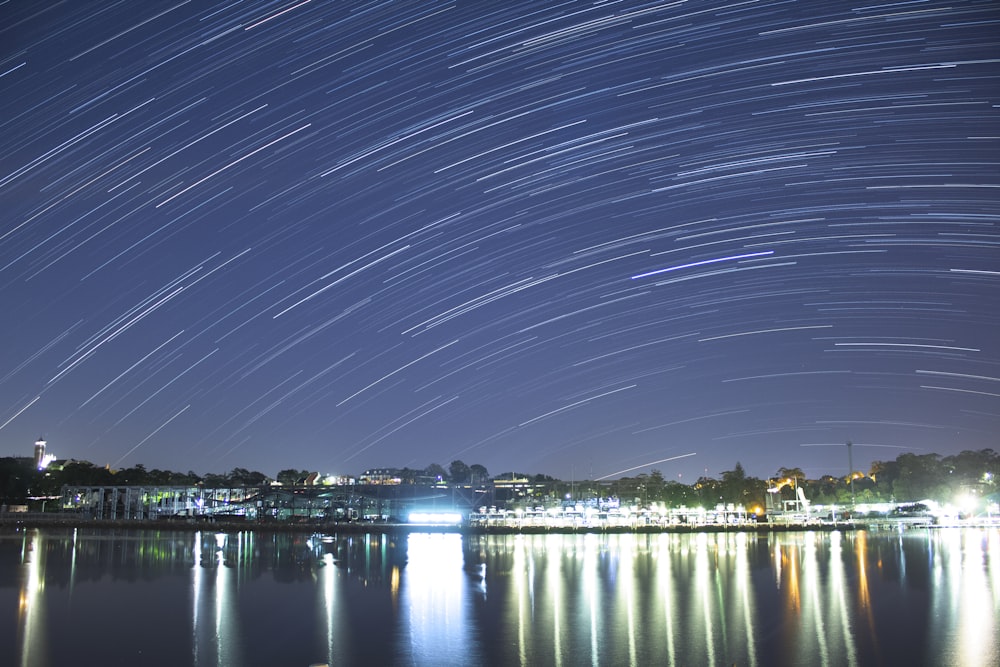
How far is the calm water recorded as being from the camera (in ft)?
69.7

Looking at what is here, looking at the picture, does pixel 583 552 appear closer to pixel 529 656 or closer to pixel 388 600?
pixel 388 600

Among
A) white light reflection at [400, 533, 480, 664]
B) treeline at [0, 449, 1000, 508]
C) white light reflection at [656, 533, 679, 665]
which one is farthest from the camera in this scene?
treeline at [0, 449, 1000, 508]

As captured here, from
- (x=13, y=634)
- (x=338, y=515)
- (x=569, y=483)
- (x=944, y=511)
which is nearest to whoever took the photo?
(x=13, y=634)

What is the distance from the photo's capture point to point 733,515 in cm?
14925

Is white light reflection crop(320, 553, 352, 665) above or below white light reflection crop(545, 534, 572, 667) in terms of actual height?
above

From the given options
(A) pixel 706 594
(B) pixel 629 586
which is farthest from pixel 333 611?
(A) pixel 706 594

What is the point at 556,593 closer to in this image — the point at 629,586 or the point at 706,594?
the point at 629,586

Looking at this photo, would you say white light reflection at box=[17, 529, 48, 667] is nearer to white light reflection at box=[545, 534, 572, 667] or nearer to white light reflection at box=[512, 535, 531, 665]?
white light reflection at box=[512, 535, 531, 665]

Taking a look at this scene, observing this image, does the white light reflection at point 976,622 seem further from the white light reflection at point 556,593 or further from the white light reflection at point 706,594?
the white light reflection at point 556,593

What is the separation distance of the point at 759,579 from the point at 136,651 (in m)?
28.4

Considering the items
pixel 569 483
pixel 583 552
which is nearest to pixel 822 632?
pixel 583 552

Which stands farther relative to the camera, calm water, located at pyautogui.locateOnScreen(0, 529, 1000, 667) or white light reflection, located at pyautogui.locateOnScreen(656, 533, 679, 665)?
white light reflection, located at pyautogui.locateOnScreen(656, 533, 679, 665)

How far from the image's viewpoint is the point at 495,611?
28.6 meters

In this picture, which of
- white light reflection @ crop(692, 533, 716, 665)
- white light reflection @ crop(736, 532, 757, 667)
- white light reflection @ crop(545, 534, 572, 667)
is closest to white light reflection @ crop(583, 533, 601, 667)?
white light reflection @ crop(545, 534, 572, 667)
